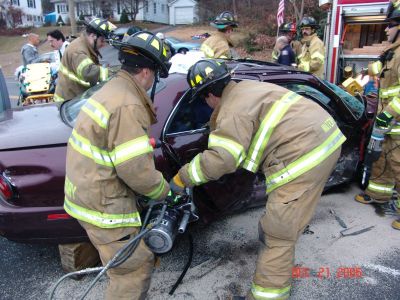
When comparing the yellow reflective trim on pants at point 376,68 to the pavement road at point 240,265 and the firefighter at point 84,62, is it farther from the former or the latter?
the firefighter at point 84,62

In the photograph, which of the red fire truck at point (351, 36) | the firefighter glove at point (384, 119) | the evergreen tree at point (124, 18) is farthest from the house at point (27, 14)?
the firefighter glove at point (384, 119)

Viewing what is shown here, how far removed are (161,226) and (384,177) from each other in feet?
8.65

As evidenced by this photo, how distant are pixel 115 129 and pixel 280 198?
1.06 metres

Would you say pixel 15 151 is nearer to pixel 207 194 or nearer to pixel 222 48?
pixel 207 194

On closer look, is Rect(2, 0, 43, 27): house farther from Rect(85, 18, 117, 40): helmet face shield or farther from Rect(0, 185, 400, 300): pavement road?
Rect(0, 185, 400, 300): pavement road

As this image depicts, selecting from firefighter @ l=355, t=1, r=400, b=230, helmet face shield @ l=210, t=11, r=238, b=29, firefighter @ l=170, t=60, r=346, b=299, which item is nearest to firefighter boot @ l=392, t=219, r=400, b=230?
firefighter @ l=355, t=1, r=400, b=230

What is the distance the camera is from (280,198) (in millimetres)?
2250

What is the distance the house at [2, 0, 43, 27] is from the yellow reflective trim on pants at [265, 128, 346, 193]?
45413 mm

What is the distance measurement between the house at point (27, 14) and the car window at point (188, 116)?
44.5 metres

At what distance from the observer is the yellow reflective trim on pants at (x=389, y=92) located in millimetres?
3477

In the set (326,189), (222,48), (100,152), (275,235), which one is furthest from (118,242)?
(222,48)

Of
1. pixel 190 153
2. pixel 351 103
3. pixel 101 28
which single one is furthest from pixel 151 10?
pixel 190 153

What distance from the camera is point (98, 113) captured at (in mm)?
1822

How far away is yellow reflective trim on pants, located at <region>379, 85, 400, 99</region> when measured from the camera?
3477 mm
